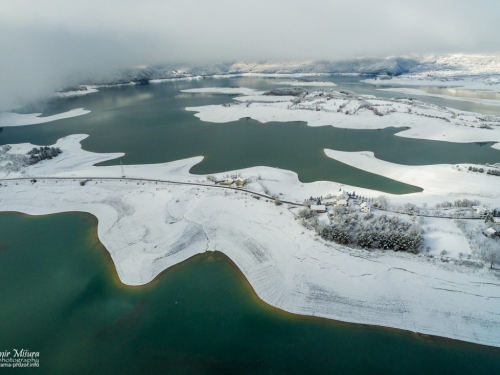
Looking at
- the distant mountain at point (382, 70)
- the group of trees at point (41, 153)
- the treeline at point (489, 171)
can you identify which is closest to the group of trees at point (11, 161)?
the group of trees at point (41, 153)

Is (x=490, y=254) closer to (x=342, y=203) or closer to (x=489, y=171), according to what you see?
(x=342, y=203)

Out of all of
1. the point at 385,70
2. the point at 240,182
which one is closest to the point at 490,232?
the point at 240,182

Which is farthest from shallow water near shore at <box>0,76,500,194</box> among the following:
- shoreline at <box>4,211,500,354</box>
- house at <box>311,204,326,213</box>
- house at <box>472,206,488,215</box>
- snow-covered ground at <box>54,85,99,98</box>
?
snow-covered ground at <box>54,85,99,98</box>

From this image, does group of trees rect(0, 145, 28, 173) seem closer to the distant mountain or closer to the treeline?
the treeline

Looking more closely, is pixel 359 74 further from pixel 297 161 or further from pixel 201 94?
pixel 297 161

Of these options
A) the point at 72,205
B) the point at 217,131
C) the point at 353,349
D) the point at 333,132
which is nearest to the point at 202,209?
the point at 72,205
